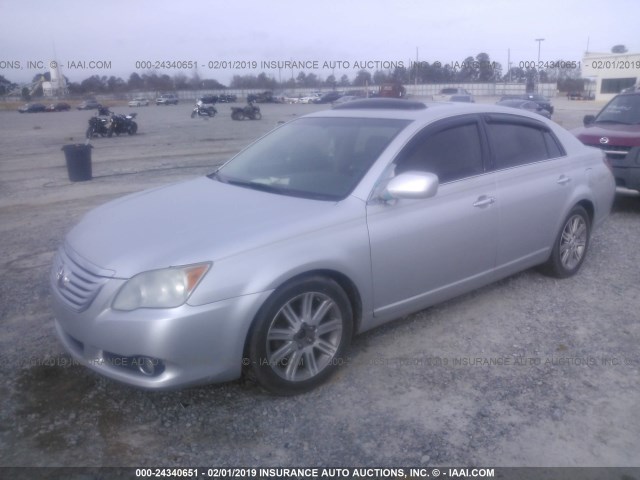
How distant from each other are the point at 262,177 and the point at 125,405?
5.96ft

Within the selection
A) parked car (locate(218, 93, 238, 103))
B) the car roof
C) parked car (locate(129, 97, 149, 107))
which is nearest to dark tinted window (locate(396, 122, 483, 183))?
the car roof

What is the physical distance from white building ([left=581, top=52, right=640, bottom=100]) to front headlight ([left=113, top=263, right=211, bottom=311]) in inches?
2255

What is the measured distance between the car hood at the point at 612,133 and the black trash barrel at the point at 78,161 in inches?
363

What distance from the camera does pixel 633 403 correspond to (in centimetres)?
325

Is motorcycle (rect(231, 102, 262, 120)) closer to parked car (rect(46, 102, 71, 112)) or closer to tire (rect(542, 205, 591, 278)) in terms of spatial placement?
tire (rect(542, 205, 591, 278))

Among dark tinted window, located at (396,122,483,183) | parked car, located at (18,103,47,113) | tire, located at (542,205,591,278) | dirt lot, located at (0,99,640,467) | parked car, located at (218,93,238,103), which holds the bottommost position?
dirt lot, located at (0,99,640,467)

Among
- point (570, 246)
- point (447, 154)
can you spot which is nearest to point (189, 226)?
point (447, 154)

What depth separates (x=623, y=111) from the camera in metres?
8.70

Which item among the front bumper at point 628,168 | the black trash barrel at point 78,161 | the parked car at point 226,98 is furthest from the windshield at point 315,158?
the parked car at point 226,98

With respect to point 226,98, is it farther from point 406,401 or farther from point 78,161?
point 406,401

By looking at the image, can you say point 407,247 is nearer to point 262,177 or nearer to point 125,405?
point 262,177

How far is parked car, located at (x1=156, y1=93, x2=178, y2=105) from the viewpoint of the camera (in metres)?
66.0

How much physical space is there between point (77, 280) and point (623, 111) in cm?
846

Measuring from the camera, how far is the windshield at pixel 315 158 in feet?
12.5
